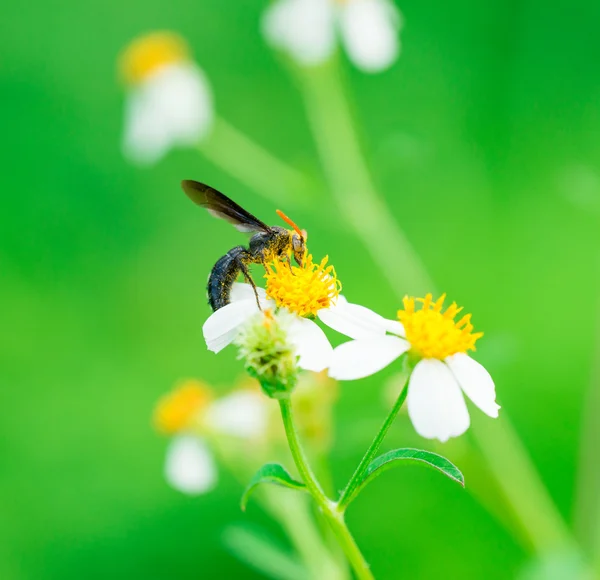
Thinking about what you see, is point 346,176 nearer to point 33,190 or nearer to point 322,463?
point 322,463

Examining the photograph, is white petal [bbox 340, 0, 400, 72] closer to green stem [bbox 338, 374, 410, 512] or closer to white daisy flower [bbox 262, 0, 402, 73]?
white daisy flower [bbox 262, 0, 402, 73]

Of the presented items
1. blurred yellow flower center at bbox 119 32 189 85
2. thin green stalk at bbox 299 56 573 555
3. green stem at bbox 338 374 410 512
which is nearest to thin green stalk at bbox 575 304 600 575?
thin green stalk at bbox 299 56 573 555

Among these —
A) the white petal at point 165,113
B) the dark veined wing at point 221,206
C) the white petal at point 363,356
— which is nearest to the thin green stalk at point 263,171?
the white petal at point 165,113

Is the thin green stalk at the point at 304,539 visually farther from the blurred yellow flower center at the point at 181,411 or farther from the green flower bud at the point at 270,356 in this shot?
the green flower bud at the point at 270,356

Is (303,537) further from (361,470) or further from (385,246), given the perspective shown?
(385,246)

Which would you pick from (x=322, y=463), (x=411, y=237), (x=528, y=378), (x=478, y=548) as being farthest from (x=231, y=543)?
(x=411, y=237)

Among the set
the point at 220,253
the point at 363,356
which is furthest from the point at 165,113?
the point at 363,356
